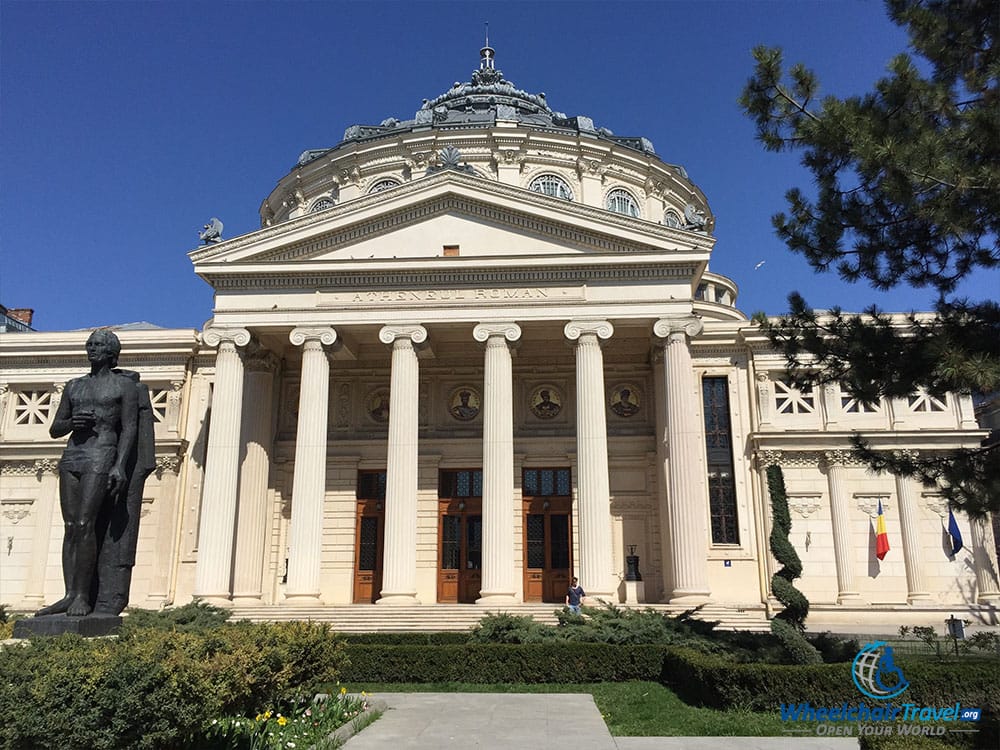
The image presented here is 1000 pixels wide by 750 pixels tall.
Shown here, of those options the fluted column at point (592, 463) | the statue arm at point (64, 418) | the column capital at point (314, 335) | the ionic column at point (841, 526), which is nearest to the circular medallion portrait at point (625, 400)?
the fluted column at point (592, 463)

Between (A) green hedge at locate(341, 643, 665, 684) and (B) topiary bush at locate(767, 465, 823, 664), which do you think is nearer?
(A) green hedge at locate(341, 643, 665, 684)

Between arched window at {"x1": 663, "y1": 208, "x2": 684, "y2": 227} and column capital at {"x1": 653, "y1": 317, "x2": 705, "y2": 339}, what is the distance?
14.9 metres

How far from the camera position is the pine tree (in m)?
10.9

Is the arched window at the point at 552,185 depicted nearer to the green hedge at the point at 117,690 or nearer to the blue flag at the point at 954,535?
the blue flag at the point at 954,535

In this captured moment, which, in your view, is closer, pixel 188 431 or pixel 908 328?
pixel 908 328

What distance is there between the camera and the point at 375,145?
39.1 metres

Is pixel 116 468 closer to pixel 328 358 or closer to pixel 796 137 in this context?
pixel 796 137

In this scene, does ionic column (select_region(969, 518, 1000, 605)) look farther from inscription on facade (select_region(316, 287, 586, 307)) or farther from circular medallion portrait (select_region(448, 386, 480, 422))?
circular medallion portrait (select_region(448, 386, 480, 422))

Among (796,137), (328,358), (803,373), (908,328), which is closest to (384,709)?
(803,373)

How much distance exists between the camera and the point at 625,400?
31.3 meters

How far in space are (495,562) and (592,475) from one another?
3992 mm

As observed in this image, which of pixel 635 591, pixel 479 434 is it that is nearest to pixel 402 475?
pixel 479 434

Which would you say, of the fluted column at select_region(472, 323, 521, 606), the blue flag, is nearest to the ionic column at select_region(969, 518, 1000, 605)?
the blue flag

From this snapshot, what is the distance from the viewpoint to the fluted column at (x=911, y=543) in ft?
93.1
